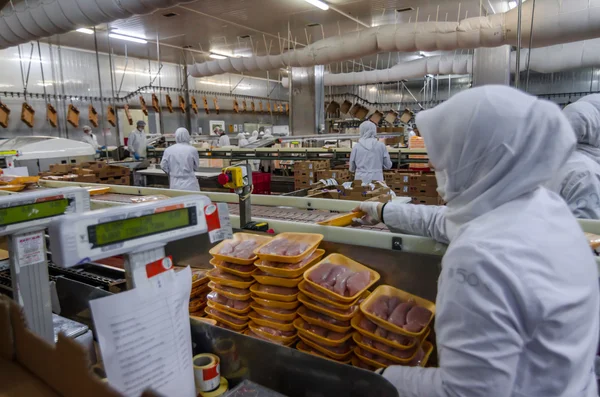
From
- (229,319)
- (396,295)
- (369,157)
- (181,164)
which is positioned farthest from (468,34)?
(229,319)

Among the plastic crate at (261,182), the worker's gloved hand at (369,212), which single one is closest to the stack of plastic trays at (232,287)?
the worker's gloved hand at (369,212)

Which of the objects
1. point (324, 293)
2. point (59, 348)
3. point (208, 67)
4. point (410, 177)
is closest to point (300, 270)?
point (324, 293)

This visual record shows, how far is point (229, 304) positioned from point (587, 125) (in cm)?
247

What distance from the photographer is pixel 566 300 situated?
814 millimetres

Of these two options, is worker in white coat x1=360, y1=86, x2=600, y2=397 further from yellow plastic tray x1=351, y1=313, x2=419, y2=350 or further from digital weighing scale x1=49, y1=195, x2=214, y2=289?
digital weighing scale x1=49, y1=195, x2=214, y2=289

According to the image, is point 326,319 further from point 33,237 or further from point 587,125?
point 587,125

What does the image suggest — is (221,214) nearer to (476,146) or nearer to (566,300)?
(476,146)

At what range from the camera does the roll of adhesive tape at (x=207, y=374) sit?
0.97 metres

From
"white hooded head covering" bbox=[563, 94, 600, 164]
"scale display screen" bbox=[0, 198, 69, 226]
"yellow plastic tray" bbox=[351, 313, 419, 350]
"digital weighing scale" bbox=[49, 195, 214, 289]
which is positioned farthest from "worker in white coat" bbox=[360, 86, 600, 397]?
"white hooded head covering" bbox=[563, 94, 600, 164]

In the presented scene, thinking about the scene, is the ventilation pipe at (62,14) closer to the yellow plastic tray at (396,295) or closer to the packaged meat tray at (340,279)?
the packaged meat tray at (340,279)

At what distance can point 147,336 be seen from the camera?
0.66 metres

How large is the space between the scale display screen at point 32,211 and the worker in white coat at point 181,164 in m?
4.98

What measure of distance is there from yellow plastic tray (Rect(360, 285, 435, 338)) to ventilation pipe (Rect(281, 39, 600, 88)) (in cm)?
733

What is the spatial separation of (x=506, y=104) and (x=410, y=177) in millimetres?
5056
